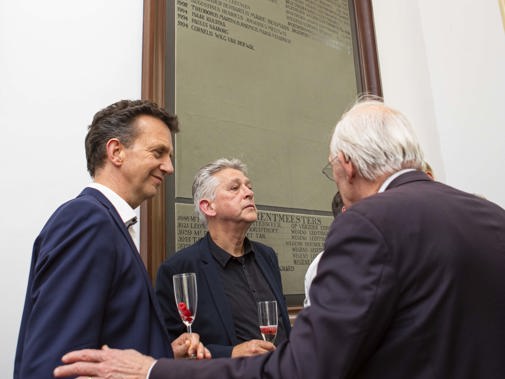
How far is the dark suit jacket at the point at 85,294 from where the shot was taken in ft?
4.15

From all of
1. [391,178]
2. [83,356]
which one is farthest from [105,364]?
[391,178]

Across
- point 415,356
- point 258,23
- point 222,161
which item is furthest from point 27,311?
point 258,23

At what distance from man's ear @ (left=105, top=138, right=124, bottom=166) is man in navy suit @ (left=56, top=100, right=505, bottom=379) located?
0.78 metres

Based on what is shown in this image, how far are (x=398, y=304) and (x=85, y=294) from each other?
31.5 inches

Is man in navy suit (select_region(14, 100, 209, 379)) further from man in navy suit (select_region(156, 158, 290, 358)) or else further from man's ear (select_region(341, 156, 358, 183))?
man's ear (select_region(341, 156, 358, 183))

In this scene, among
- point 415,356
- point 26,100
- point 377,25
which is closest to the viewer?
point 415,356

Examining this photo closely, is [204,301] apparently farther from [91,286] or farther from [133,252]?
[91,286]

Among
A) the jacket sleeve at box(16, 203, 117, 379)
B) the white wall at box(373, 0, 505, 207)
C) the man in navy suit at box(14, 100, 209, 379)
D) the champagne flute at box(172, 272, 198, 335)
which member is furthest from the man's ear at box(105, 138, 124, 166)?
the white wall at box(373, 0, 505, 207)

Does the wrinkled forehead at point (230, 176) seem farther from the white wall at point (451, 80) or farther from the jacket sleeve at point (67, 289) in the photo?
the white wall at point (451, 80)

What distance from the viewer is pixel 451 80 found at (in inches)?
146

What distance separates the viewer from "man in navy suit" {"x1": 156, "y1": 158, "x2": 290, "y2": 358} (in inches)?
83.8

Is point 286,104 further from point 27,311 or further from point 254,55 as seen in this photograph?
point 27,311

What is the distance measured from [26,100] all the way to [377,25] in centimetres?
269

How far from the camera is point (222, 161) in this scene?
8.31 feet
